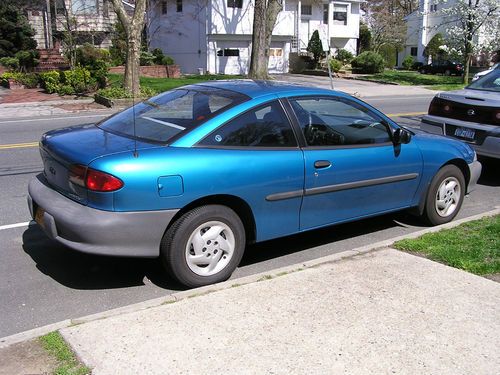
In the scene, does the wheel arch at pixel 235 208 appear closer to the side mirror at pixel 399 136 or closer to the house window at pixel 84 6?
the side mirror at pixel 399 136

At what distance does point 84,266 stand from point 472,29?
32245 mm

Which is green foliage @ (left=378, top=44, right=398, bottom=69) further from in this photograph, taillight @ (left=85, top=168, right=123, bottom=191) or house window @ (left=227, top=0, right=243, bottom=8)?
taillight @ (left=85, top=168, right=123, bottom=191)

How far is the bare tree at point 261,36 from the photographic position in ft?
80.7

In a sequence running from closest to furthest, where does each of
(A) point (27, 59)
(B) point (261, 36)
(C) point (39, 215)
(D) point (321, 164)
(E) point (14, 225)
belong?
(C) point (39, 215)
(D) point (321, 164)
(E) point (14, 225)
(B) point (261, 36)
(A) point (27, 59)

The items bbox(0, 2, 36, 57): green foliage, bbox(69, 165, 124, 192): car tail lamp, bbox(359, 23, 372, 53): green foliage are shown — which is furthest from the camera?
bbox(359, 23, 372, 53): green foliage

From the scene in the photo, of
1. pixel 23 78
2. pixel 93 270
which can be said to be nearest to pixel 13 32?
pixel 23 78

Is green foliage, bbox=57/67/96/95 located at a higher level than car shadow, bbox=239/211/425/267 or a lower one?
higher

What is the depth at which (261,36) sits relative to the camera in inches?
985

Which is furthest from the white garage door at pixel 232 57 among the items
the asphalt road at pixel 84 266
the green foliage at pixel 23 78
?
the asphalt road at pixel 84 266

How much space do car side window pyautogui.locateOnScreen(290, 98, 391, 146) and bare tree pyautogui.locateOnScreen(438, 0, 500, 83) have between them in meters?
29.0

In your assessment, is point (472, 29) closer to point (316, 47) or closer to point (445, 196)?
point (316, 47)

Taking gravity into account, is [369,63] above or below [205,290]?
above

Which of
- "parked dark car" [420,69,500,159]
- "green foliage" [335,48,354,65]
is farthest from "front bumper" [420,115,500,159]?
"green foliage" [335,48,354,65]

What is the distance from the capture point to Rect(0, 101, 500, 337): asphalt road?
4.09 metres
